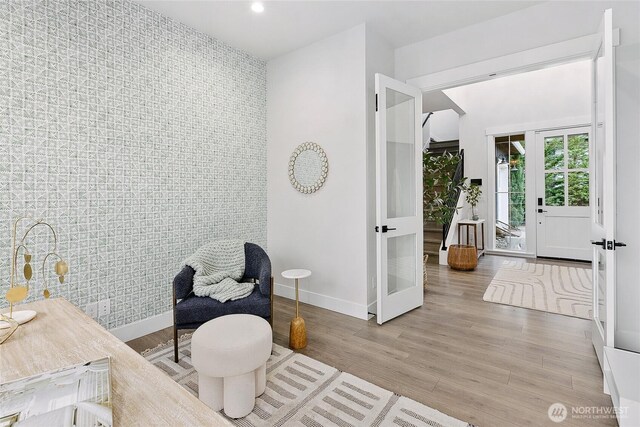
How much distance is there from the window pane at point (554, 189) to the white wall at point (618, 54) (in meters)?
Answer: 3.94

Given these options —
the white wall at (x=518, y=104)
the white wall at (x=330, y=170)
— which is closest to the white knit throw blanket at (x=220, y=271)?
the white wall at (x=330, y=170)

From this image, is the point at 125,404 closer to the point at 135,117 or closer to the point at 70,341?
the point at 70,341

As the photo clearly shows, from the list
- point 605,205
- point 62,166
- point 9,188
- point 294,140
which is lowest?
point 605,205

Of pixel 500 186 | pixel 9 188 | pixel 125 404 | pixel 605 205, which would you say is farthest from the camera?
pixel 500 186

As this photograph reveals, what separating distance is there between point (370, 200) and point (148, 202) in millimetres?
2047

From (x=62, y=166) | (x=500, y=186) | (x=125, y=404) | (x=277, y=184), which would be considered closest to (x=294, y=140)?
(x=277, y=184)

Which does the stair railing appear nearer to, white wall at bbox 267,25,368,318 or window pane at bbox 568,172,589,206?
window pane at bbox 568,172,589,206

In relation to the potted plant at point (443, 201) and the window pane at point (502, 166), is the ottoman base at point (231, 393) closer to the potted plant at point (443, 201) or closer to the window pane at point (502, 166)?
the potted plant at point (443, 201)

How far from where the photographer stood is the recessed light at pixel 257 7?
8.66 feet

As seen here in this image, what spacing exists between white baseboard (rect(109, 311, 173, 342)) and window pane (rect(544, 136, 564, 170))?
656 cm

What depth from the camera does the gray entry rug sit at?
1684 mm

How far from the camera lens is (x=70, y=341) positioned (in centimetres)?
122

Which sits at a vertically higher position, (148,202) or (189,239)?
(148,202)

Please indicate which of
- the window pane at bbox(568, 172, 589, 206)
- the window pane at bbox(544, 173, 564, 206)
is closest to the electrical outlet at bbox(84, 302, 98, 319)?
the window pane at bbox(544, 173, 564, 206)
